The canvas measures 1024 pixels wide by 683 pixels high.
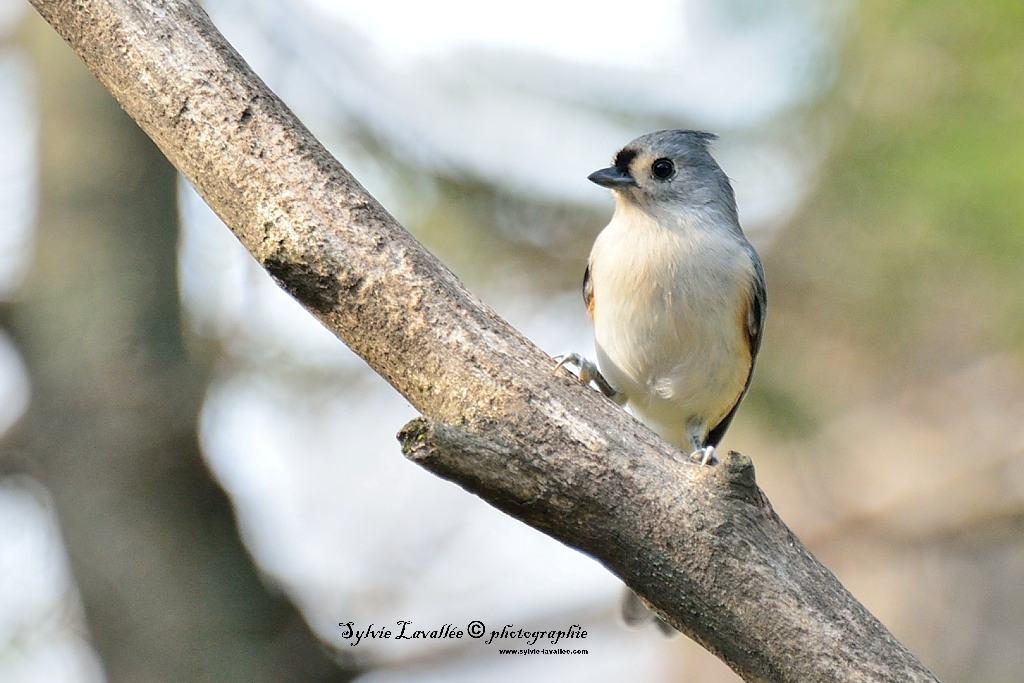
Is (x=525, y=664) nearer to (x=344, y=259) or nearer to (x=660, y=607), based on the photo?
(x=660, y=607)

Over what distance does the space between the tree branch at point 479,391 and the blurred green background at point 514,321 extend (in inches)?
83.9

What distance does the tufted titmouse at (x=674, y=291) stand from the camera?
3562mm

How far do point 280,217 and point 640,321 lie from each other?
1682 mm

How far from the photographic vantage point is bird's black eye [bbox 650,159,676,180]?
12.8 ft

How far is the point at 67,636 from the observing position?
4305 mm

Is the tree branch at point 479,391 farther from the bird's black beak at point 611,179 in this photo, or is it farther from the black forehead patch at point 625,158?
the black forehead patch at point 625,158

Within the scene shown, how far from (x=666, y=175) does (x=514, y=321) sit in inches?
55.7

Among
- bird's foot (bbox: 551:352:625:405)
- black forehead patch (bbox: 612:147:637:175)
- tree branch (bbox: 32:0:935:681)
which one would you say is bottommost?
tree branch (bbox: 32:0:935:681)

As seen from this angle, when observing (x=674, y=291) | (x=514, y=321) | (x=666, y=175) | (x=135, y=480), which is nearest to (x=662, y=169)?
(x=666, y=175)

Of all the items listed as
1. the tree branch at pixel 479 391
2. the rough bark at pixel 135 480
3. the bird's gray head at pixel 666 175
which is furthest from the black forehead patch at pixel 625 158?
the rough bark at pixel 135 480

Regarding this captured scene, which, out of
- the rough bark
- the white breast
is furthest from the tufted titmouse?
the rough bark

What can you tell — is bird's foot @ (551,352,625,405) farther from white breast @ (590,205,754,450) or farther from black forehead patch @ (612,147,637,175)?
black forehead patch @ (612,147,637,175)

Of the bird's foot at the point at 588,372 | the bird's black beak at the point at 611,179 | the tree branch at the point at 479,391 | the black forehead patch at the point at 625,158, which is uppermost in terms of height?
the black forehead patch at the point at 625,158

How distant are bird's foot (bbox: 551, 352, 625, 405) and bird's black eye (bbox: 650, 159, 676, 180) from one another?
0.85 meters
